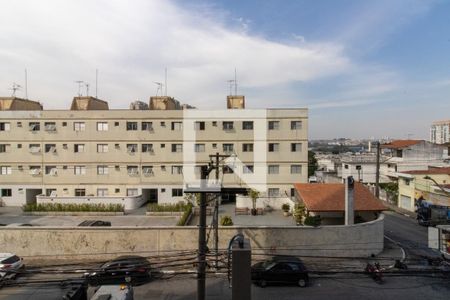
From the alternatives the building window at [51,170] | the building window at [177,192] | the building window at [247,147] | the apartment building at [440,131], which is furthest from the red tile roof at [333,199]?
the apartment building at [440,131]

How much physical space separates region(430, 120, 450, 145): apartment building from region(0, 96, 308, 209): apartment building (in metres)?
112

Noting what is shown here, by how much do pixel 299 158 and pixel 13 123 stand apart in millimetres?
31875

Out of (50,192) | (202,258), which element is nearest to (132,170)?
(50,192)

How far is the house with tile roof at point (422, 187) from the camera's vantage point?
105 feet

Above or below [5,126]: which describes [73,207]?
below

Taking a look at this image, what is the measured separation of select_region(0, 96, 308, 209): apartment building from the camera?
37.0 meters

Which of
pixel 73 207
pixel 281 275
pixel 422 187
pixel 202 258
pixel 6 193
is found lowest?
pixel 281 275

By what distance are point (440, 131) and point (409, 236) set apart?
126710mm

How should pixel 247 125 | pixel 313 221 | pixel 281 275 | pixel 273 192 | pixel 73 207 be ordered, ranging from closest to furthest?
pixel 281 275
pixel 313 221
pixel 73 207
pixel 273 192
pixel 247 125

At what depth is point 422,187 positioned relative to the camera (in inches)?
1369

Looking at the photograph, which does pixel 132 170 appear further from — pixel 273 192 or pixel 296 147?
pixel 296 147

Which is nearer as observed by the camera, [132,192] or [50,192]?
[132,192]

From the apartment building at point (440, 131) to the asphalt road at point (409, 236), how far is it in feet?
357

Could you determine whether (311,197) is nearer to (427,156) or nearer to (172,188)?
(172,188)
